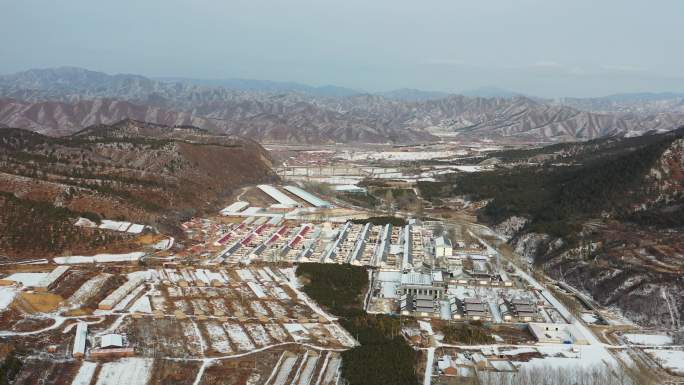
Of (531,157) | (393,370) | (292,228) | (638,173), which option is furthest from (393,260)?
(531,157)

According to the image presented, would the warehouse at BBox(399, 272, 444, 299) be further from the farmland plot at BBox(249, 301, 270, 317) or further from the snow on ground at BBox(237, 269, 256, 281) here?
the snow on ground at BBox(237, 269, 256, 281)

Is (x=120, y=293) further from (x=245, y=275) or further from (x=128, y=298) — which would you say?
(x=245, y=275)

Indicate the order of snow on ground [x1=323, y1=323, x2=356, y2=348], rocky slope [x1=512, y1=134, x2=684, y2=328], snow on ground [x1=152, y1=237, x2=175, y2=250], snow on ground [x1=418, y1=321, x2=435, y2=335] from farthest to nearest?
snow on ground [x1=152, y1=237, x2=175, y2=250]
rocky slope [x1=512, y1=134, x2=684, y2=328]
snow on ground [x1=418, y1=321, x2=435, y2=335]
snow on ground [x1=323, y1=323, x2=356, y2=348]

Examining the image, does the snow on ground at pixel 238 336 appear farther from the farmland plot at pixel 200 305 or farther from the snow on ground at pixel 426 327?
the snow on ground at pixel 426 327

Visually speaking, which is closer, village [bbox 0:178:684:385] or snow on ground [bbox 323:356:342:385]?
snow on ground [bbox 323:356:342:385]

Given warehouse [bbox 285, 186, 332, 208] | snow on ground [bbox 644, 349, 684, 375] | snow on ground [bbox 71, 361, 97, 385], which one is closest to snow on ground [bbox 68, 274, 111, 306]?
snow on ground [bbox 71, 361, 97, 385]

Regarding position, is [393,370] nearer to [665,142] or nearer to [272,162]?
[665,142]
